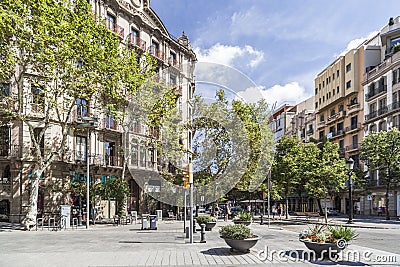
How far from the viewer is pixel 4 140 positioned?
29.1 meters

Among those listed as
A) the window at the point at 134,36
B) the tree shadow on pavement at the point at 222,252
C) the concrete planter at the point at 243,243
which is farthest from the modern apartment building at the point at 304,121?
the concrete planter at the point at 243,243

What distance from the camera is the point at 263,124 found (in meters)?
32.5

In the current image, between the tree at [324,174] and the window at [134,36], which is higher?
the window at [134,36]

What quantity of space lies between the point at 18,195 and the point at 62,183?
3413 millimetres

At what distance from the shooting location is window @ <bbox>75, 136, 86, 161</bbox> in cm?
3232

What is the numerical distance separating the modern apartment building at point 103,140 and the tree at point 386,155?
59.8 feet

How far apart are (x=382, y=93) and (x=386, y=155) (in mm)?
13291

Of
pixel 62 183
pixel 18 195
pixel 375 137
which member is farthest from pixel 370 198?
A: pixel 18 195

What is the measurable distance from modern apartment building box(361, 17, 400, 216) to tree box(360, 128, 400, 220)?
7.57m

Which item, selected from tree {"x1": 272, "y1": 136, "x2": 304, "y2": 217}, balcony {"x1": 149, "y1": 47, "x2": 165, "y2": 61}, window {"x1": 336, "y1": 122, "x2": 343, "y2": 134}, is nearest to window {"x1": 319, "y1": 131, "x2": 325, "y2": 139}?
window {"x1": 336, "y1": 122, "x2": 343, "y2": 134}

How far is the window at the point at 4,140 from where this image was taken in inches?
1138

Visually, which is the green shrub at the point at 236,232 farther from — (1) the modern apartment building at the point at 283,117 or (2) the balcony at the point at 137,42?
(1) the modern apartment building at the point at 283,117

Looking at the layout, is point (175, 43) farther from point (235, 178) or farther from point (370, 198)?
point (370, 198)

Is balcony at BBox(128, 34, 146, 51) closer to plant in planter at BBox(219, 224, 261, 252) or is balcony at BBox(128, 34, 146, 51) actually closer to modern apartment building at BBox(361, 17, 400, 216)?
modern apartment building at BBox(361, 17, 400, 216)
